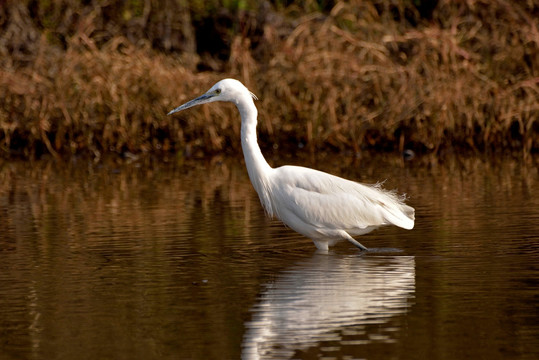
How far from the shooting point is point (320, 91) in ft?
57.6

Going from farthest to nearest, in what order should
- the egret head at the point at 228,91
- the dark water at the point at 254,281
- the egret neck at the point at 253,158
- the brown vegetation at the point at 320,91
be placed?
the brown vegetation at the point at 320,91 < the egret head at the point at 228,91 < the egret neck at the point at 253,158 < the dark water at the point at 254,281

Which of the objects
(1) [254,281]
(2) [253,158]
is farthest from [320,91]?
(1) [254,281]

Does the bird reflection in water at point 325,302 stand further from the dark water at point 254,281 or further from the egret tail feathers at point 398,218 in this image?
the egret tail feathers at point 398,218

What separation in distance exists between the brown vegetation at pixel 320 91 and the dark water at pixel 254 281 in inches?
164

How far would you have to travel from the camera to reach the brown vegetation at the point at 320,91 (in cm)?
1717

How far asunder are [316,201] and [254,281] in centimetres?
134

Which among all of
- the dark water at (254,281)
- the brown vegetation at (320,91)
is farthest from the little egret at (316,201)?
the brown vegetation at (320,91)

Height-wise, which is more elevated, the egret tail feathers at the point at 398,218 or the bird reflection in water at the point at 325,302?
the egret tail feathers at the point at 398,218

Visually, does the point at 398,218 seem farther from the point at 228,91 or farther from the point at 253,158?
the point at 228,91

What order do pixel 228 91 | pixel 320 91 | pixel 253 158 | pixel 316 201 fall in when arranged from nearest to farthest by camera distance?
1. pixel 316 201
2. pixel 253 158
3. pixel 228 91
4. pixel 320 91

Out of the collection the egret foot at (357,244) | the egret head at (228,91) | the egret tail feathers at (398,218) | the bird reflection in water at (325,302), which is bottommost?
the bird reflection in water at (325,302)

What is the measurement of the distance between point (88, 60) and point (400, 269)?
1101cm

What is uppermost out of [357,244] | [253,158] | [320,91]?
[320,91]

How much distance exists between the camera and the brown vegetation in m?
17.2
